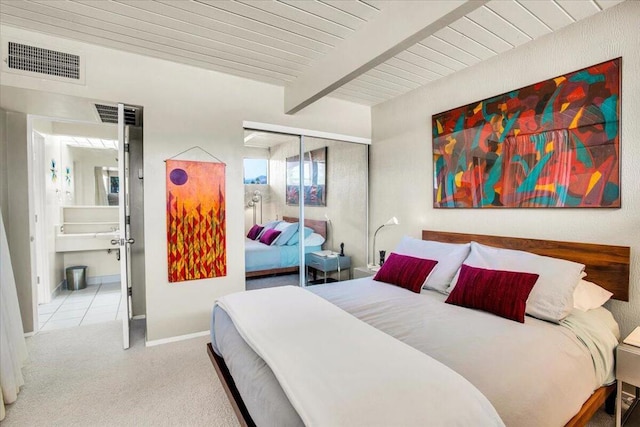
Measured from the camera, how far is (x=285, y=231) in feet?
12.4

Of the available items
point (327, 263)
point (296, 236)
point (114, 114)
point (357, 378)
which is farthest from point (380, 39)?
point (114, 114)

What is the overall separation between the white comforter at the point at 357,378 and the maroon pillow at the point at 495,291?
90cm

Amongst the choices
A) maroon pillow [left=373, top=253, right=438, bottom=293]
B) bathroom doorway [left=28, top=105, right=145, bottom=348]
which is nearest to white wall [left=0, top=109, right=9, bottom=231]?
bathroom doorway [left=28, top=105, right=145, bottom=348]

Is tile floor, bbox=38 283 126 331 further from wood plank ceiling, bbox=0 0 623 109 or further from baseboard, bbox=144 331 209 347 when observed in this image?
wood plank ceiling, bbox=0 0 623 109

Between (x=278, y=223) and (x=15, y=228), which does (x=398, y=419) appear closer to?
(x=278, y=223)

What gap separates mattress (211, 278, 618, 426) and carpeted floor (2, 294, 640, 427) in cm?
43

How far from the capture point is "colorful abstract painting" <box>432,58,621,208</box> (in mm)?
2113

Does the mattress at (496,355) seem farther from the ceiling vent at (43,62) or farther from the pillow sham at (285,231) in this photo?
the ceiling vent at (43,62)

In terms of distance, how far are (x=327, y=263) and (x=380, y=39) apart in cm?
270

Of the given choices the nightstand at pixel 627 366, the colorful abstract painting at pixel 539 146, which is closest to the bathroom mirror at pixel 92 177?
the colorful abstract painting at pixel 539 146

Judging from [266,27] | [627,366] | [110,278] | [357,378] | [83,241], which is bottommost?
[110,278]

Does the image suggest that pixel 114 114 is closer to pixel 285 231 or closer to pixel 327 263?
pixel 285 231

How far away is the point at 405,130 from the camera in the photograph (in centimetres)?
371

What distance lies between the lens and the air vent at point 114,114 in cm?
294
